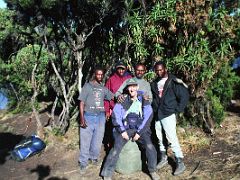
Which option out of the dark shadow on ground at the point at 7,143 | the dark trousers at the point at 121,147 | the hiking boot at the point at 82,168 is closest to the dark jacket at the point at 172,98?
the dark trousers at the point at 121,147

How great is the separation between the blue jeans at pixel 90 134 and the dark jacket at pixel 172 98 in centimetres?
122

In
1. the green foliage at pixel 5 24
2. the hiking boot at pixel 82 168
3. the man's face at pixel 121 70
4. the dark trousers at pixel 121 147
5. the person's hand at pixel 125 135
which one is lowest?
the hiking boot at pixel 82 168

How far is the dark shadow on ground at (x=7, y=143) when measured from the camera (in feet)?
28.8

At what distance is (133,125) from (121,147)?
1.45ft

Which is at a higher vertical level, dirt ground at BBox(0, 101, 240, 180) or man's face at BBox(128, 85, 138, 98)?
man's face at BBox(128, 85, 138, 98)

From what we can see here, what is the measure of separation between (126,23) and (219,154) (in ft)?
11.2

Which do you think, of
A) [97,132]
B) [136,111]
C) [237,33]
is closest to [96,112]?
[97,132]

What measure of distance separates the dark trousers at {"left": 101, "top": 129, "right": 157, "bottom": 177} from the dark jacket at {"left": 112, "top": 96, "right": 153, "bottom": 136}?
102mm

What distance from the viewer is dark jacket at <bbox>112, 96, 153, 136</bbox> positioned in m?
6.54

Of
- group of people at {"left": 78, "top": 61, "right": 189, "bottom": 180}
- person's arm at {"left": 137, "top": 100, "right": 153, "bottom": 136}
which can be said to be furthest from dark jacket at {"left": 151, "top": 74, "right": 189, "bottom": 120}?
person's arm at {"left": 137, "top": 100, "right": 153, "bottom": 136}

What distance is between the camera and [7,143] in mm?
9852

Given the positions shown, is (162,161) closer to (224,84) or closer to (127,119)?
(127,119)

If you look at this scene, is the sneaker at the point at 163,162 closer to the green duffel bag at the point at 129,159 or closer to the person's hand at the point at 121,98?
the green duffel bag at the point at 129,159

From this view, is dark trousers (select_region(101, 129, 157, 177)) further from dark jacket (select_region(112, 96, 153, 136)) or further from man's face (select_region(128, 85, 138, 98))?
man's face (select_region(128, 85, 138, 98))
